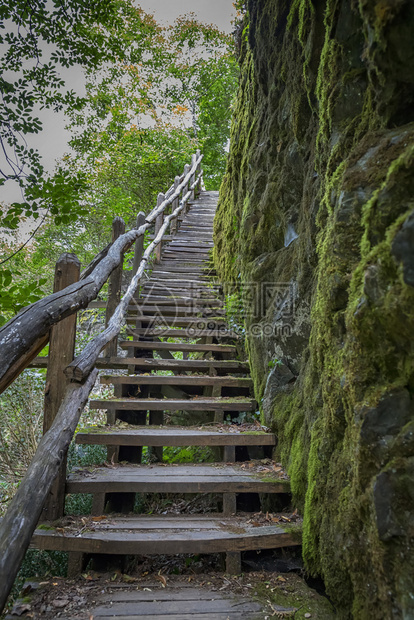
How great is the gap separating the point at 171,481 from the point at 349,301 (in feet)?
5.16

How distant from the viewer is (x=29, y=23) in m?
3.64

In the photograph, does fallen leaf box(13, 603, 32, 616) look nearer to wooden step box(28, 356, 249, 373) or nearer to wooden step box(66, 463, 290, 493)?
wooden step box(66, 463, 290, 493)

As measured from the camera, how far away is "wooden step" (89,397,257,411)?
299 cm

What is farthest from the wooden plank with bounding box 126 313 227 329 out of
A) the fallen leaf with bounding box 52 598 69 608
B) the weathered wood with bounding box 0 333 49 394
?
the fallen leaf with bounding box 52 598 69 608

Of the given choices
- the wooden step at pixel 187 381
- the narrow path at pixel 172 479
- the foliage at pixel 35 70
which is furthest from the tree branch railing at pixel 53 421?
the foliage at pixel 35 70

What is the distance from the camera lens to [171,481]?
2.29 metres

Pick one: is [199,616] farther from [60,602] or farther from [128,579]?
[60,602]

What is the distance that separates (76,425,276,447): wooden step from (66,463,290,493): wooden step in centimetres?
19

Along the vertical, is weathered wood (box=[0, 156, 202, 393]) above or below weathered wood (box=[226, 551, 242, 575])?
above

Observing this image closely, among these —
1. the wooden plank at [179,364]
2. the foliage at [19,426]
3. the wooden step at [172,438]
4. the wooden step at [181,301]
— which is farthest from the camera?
the wooden step at [181,301]

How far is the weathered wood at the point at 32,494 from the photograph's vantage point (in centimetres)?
115

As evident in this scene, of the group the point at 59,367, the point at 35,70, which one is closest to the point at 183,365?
the point at 59,367

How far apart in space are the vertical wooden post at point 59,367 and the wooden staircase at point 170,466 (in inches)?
4.0

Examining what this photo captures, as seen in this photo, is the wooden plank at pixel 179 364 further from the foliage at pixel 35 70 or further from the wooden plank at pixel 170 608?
the wooden plank at pixel 170 608
